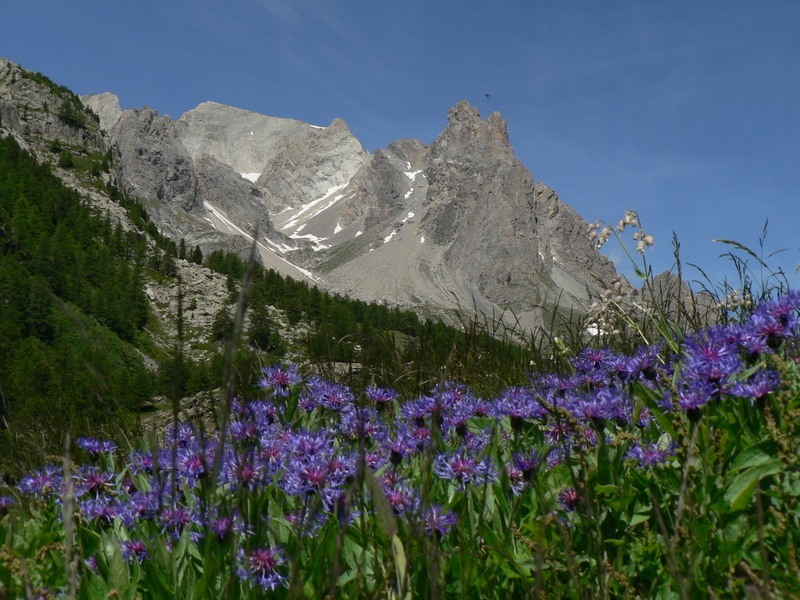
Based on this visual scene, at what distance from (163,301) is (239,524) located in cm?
8047

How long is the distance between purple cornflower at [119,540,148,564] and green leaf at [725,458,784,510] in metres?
2.13

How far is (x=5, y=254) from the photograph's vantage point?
6581 cm

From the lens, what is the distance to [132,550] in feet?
7.32

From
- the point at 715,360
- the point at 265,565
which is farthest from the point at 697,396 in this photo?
the point at 265,565

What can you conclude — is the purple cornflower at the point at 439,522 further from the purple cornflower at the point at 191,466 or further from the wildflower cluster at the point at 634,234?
the wildflower cluster at the point at 634,234

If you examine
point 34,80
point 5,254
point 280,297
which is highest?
point 34,80

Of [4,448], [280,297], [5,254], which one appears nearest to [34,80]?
[5,254]

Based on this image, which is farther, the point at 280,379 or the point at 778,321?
the point at 280,379

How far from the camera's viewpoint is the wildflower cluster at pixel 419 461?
1.90 meters

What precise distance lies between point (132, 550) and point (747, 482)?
2.24m

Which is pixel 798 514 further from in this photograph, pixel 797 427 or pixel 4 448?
pixel 4 448

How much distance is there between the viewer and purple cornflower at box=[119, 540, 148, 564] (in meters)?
2.23

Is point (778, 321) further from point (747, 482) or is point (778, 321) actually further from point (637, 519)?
point (637, 519)

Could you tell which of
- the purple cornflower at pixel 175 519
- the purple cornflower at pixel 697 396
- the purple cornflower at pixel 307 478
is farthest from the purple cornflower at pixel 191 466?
the purple cornflower at pixel 697 396
